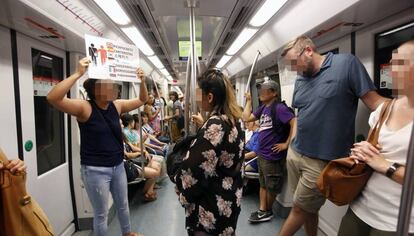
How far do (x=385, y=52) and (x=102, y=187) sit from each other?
242 centimetres

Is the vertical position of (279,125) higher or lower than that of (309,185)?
higher

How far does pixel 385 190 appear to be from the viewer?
108cm

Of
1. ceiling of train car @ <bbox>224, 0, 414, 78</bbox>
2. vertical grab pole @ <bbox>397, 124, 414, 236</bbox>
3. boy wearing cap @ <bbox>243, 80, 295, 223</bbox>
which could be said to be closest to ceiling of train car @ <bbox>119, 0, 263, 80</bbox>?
ceiling of train car @ <bbox>224, 0, 414, 78</bbox>

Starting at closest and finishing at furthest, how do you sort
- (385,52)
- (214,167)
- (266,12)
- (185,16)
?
1. (214,167)
2. (385,52)
3. (266,12)
4. (185,16)

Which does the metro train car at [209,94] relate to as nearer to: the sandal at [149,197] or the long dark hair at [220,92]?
the long dark hair at [220,92]

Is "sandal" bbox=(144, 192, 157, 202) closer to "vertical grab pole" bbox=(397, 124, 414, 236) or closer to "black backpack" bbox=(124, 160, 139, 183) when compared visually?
"black backpack" bbox=(124, 160, 139, 183)

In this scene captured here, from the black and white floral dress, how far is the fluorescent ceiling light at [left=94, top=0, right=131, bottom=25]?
5.57ft

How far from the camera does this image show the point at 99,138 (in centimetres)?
193

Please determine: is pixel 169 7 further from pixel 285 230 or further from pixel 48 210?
pixel 285 230

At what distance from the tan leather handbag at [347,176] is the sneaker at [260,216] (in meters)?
1.93

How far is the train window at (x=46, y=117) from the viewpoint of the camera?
7.57 ft

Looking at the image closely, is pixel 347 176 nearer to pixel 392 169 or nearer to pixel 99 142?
pixel 392 169

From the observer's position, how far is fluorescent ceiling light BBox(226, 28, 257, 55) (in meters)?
3.47

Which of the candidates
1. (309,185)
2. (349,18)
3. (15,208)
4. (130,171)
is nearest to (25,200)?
(15,208)
